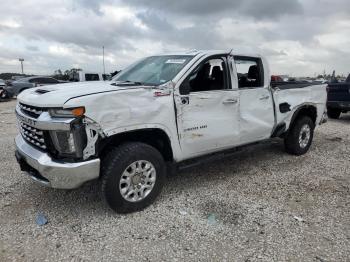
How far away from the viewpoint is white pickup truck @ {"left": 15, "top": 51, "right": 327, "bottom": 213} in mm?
3430

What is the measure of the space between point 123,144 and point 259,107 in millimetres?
2448

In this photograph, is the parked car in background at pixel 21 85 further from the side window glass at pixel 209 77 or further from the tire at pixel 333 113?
the side window glass at pixel 209 77

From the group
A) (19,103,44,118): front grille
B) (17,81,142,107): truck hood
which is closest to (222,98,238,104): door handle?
(17,81,142,107): truck hood

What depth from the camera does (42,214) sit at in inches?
155

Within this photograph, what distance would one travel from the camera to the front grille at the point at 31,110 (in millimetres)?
3597

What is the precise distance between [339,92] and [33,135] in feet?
33.5

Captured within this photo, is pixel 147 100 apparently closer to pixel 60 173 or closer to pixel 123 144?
pixel 123 144

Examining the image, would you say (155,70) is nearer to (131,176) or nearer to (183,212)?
(131,176)

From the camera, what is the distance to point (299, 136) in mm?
6324

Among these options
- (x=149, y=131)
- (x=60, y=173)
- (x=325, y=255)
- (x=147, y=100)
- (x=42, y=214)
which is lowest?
(x=325, y=255)

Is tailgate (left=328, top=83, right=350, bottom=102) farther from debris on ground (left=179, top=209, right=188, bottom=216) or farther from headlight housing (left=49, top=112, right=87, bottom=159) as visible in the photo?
headlight housing (left=49, top=112, right=87, bottom=159)

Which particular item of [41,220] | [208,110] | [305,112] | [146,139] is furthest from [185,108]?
[305,112]

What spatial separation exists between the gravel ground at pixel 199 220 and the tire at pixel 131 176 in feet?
0.57

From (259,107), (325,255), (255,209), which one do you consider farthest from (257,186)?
(325,255)
